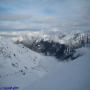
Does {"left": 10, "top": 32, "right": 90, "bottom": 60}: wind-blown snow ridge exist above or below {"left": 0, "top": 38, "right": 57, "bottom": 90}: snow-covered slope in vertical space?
above

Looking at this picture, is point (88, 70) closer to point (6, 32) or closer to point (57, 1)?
point (57, 1)

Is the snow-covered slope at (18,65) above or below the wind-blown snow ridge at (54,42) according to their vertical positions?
below

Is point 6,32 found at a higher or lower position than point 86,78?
higher

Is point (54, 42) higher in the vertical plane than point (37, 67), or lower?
higher

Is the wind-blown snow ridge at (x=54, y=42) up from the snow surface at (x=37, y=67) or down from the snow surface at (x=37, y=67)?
up

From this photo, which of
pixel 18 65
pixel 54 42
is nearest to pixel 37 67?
pixel 18 65

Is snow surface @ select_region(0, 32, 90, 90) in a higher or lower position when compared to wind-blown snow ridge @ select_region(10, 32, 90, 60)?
lower

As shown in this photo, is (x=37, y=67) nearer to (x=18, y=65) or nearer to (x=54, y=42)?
(x=18, y=65)

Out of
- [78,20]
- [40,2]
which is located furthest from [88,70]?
[40,2]
